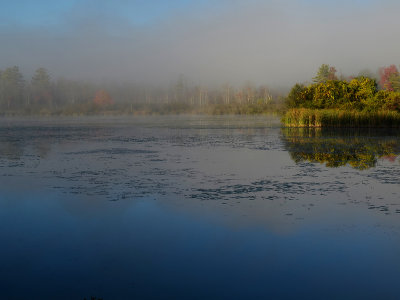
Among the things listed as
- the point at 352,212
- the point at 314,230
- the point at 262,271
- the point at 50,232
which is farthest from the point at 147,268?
the point at 352,212

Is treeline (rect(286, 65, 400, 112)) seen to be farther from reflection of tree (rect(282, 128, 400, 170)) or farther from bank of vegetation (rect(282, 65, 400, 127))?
reflection of tree (rect(282, 128, 400, 170))

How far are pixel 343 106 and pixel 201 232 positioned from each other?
55.4 metres

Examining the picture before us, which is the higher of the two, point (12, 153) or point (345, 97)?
point (345, 97)

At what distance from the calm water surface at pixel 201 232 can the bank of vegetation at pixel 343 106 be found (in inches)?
1267

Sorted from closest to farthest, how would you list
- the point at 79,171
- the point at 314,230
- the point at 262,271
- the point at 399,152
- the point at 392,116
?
the point at 262,271 → the point at 314,230 → the point at 79,171 → the point at 399,152 → the point at 392,116

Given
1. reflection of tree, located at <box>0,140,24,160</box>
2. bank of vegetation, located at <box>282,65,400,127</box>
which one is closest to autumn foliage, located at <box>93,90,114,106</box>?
bank of vegetation, located at <box>282,65,400,127</box>

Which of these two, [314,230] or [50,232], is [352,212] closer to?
[314,230]

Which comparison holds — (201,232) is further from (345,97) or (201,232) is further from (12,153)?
(345,97)

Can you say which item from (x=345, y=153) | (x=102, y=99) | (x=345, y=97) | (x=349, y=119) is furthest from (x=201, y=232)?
(x=102, y=99)

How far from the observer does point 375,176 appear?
56.0 feet

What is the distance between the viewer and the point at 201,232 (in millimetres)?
A: 9875

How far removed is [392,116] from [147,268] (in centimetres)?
4777

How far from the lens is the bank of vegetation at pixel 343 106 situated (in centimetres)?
4994

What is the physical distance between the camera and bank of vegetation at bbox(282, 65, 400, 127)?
49938 millimetres
